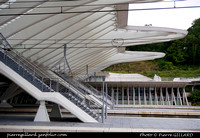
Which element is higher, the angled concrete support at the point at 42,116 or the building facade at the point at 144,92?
the angled concrete support at the point at 42,116

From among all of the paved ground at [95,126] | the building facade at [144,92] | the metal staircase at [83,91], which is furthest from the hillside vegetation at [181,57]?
the paved ground at [95,126]

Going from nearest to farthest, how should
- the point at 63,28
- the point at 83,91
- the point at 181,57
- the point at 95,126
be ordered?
1. the point at 95,126
2. the point at 63,28
3. the point at 83,91
4. the point at 181,57

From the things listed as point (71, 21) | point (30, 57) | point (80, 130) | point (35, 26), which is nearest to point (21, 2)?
point (35, 26)

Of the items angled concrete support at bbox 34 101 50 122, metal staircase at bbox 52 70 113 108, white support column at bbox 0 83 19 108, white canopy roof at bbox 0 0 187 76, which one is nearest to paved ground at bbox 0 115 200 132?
angled concrete support at bbox 34 101 50 122

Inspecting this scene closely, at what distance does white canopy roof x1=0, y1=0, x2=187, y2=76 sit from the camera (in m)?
15.1

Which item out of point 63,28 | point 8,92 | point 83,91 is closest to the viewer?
point 63,28

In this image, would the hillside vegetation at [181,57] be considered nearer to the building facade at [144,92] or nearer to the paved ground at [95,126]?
the building facade at [144,92]

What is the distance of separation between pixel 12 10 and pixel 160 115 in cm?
1359

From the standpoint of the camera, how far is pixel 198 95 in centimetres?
4781

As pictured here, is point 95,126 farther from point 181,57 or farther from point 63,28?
point 181,57

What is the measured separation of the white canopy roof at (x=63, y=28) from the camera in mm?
15102

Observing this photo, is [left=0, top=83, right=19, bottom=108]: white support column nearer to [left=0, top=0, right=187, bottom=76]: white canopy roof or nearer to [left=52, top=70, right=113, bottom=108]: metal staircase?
[left=0, top=0, right=187, bottom=76]: white canopy roof

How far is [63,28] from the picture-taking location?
65.8 ft

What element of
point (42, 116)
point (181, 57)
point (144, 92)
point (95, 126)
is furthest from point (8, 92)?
→ point (181, 57)
